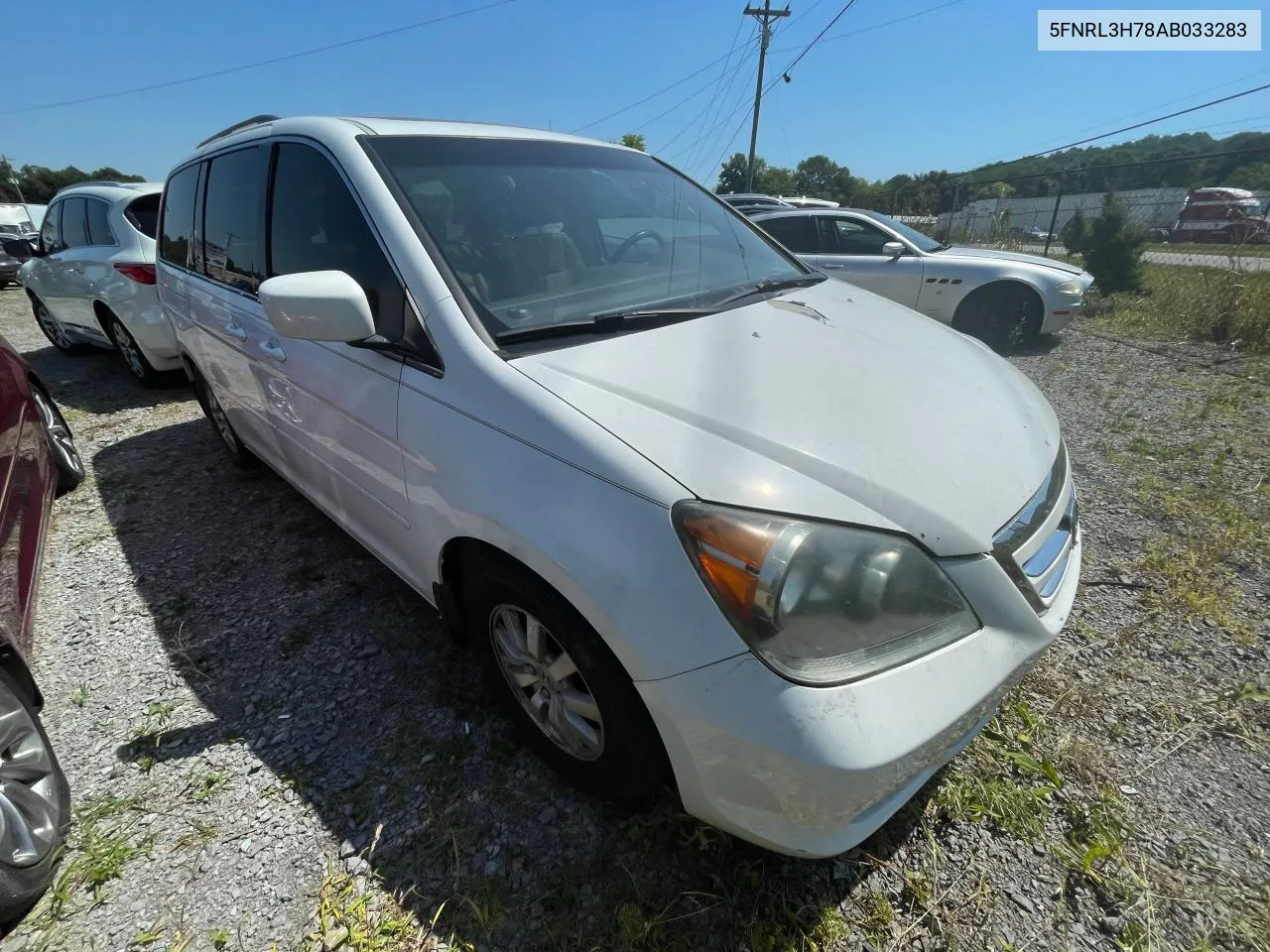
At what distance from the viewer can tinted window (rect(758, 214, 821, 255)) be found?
23.0 ft

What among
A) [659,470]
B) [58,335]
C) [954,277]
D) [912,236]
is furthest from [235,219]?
[912,236]

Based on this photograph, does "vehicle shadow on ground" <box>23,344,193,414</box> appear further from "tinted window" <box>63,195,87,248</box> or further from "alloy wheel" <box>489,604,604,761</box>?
"alloy wheel" <box>489,604,604,761</box>

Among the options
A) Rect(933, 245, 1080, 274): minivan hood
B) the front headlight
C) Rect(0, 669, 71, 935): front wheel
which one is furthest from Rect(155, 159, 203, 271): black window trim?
Rect(933, 245, 1080, 274): minivan hood

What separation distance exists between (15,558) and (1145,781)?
12.3 ft

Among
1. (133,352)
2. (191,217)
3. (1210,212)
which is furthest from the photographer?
(1210,212)

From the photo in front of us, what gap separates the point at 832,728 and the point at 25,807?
2.05 m

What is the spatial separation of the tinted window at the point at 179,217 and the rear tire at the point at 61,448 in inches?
43.1

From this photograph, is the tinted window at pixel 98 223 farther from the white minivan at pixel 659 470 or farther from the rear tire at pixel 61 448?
the white minivan at pixel 659 470

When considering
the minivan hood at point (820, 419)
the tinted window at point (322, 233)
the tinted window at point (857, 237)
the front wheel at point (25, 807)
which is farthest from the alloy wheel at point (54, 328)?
the tinted window at point (857, 237)

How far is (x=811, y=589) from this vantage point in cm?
119

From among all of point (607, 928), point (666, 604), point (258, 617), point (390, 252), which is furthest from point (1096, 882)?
point (258, 617)

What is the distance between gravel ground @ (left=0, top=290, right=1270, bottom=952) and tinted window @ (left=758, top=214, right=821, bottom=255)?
195 inches

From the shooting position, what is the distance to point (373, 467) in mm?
1999

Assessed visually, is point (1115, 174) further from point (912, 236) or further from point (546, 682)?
point (546, 682)
